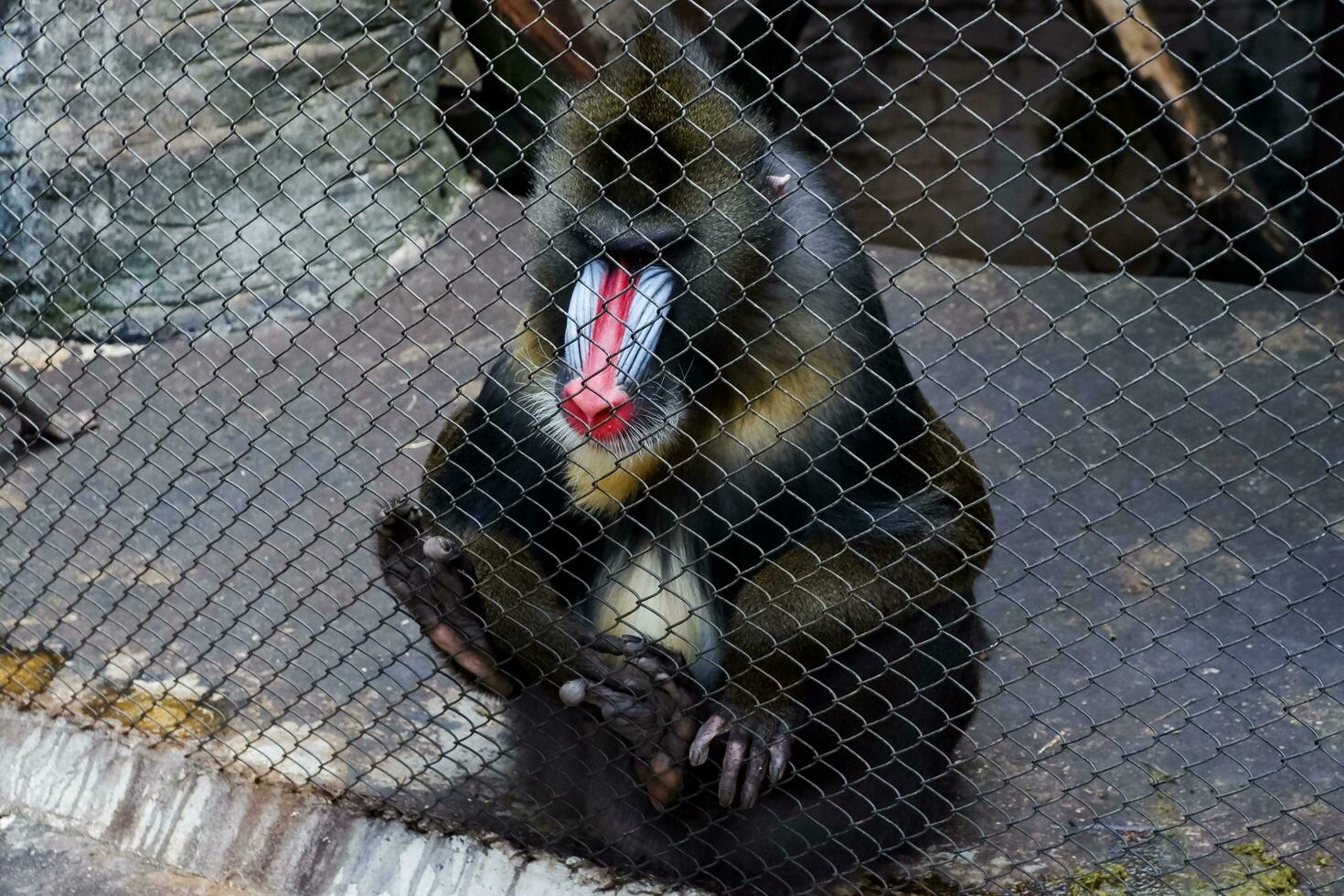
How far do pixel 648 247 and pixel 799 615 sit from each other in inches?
33.0

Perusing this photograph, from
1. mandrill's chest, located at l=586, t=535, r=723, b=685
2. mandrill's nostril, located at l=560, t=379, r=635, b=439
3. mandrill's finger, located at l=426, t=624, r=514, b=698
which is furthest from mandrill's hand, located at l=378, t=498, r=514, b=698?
mandrill's nostril, located at l=560, t=379, r=635, b=439

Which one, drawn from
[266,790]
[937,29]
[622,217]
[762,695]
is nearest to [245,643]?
[266,790]

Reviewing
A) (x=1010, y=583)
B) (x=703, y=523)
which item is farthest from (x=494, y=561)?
(x=1010, y=583)

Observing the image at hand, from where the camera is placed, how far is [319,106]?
19.2 feet

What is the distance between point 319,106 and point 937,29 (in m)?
3.83

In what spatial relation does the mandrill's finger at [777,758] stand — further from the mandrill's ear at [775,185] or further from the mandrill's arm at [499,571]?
the mandrill's ear at [775,185]

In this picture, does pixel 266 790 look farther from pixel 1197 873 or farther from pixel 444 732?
pixel 1197 873

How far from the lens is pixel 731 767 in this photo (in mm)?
2861

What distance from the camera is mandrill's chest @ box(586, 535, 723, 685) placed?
3.12 m

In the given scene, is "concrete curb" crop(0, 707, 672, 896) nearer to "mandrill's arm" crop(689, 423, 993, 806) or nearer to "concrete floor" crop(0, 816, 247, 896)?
"concrete floor" crop(0, 816, 247, 896)

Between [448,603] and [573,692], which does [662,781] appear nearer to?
[573,692]

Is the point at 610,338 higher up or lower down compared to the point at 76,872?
higher up

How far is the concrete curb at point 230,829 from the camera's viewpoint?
130 inches

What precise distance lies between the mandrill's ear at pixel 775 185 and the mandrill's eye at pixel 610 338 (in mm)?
265
